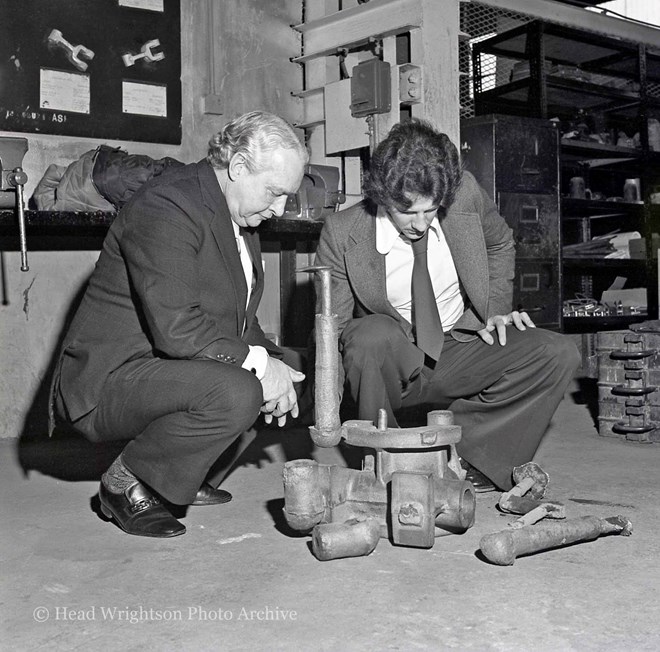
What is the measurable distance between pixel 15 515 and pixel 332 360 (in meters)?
1.11

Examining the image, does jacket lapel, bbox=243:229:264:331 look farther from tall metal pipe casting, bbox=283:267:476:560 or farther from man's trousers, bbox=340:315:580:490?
tall metal pipe casting, bbox=283:267:476:560

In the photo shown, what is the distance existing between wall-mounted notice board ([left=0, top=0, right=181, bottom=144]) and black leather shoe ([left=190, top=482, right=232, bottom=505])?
2.01 metres

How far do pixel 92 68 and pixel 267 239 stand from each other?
1.11 metres

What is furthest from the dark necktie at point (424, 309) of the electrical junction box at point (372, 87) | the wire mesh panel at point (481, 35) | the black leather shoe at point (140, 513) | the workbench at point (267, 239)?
the wire mesh panel at point (481, 35)

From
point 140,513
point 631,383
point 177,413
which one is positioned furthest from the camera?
point 631,383

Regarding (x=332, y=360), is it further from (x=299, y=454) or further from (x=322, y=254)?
(x=299, y=454)

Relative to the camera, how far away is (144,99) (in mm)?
3949

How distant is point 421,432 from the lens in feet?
6.30

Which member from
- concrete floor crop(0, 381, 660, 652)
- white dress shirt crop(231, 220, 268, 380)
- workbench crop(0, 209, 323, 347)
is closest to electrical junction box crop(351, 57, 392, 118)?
workbench crop(0, 209, 323, 347)

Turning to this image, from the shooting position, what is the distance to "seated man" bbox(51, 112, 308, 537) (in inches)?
80.2

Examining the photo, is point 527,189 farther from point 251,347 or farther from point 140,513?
point 140,513

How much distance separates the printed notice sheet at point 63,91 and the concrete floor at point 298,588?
6.32 feet

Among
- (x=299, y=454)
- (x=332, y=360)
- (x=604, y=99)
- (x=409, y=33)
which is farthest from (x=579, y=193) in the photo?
(x=332, y=360)

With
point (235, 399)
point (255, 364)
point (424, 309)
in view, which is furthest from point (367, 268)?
point (235, 399)
